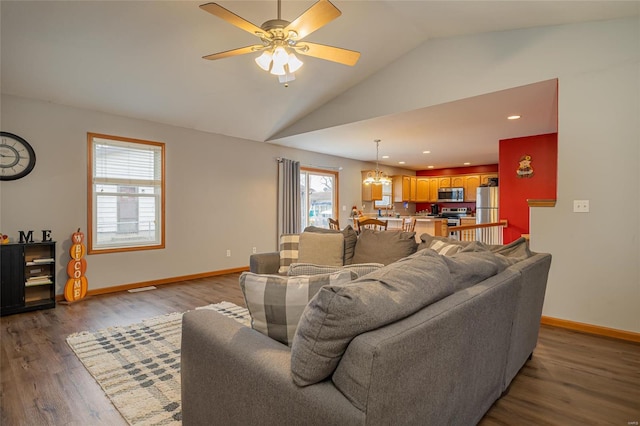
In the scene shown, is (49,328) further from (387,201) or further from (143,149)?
(387,201)

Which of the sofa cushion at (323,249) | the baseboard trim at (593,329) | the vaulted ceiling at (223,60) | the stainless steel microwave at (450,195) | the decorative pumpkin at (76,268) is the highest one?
the vaulted ceiling at (223,60)

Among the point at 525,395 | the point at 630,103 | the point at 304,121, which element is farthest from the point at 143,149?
the point at 630,103

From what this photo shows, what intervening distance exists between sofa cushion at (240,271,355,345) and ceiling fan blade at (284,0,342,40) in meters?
1.71

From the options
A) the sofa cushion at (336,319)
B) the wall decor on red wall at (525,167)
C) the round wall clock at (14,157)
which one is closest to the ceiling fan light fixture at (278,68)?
the sofa cushion at (336,319)

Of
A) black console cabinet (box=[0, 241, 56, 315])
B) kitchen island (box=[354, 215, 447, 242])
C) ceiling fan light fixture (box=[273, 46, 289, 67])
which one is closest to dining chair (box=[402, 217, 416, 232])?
kitchen island (box=[354, 215, 447, 242])

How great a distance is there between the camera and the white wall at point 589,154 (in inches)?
117

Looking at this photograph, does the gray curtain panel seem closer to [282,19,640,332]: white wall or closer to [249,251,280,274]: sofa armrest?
[249,251,280,274]: sofa armrest

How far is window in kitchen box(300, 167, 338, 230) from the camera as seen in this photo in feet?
24.3

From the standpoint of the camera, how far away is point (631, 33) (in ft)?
9.59

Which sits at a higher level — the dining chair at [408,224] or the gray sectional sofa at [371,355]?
the dining chair at [408,224]

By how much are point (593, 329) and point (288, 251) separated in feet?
10.0

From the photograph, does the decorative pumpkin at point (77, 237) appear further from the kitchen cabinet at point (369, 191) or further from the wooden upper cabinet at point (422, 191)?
the wooden upper cabinet at point (422, 191)

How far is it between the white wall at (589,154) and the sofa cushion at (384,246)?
1.49 meters

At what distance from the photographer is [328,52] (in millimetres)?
2721
